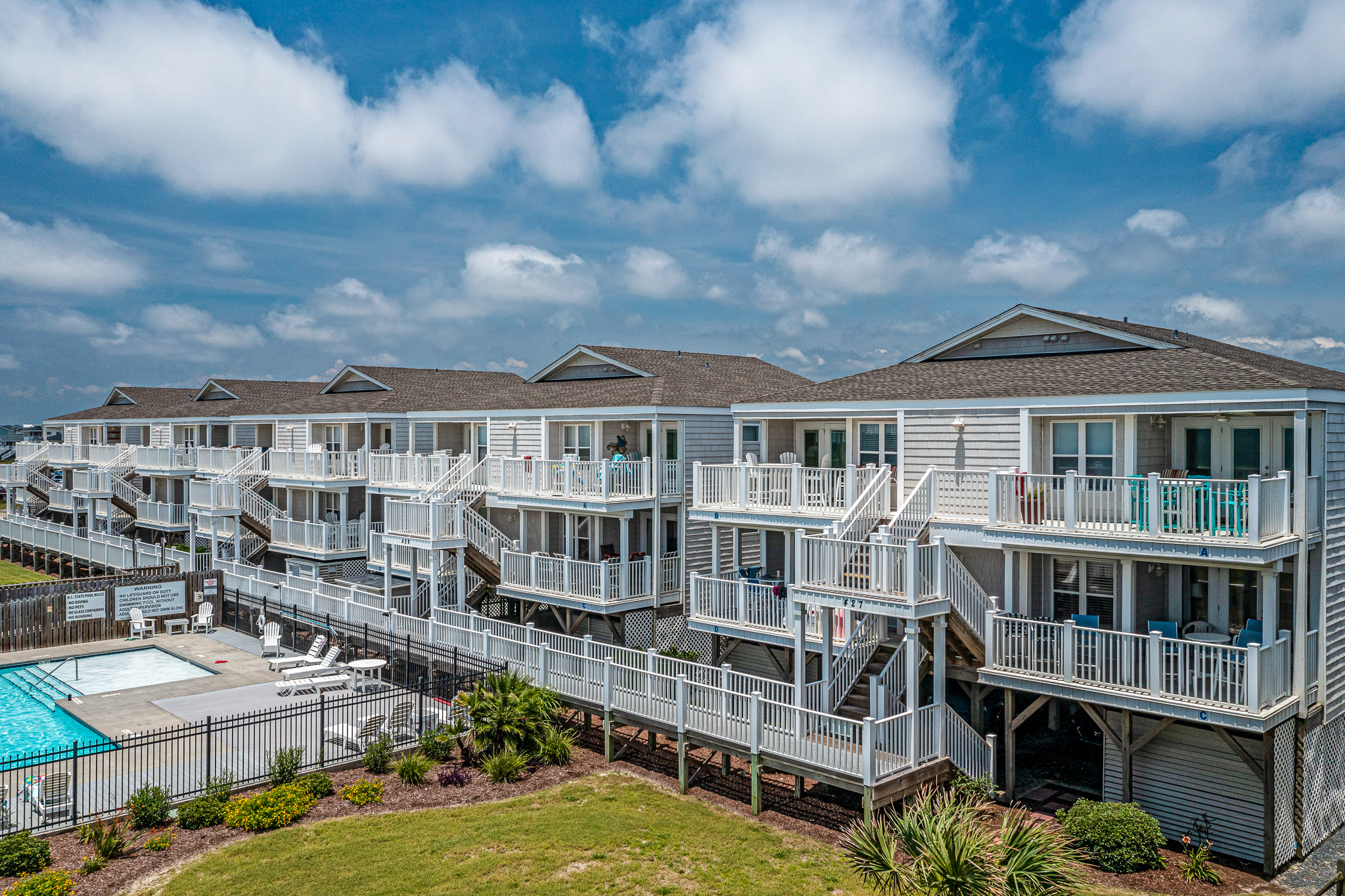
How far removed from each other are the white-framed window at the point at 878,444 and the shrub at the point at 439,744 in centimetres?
1022

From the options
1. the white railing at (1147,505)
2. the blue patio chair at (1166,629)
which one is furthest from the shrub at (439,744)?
the blue patio chair at (1166,629)

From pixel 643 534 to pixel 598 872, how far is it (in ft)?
42.3

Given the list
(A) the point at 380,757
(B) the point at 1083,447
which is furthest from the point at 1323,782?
(A) the point at 380,757

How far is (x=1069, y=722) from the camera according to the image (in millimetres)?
19703

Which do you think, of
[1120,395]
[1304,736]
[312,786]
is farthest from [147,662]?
[1304,736]

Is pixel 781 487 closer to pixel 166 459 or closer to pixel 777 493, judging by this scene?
pixel 777 493

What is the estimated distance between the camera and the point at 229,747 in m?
18.4

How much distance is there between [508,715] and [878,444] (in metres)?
9.58

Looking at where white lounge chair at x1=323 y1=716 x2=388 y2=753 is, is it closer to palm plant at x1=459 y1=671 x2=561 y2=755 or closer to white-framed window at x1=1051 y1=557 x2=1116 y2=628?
palm plant at x1=459 y1=671 x2=561 y2=755

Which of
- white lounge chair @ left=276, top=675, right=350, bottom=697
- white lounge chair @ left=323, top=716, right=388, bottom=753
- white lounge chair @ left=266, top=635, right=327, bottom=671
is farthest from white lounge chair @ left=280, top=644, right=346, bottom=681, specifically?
white lounge chair @ left=323, top=716, right=388, bottom=753

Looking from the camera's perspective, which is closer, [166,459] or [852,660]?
[852,660]

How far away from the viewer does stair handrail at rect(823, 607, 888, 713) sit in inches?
693

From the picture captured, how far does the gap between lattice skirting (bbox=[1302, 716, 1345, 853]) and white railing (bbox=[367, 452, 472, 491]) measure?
21.3 metres

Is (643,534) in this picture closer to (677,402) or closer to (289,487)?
(677,402)
